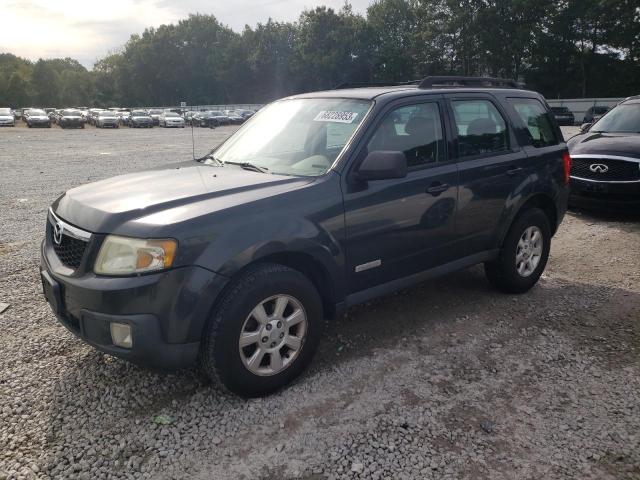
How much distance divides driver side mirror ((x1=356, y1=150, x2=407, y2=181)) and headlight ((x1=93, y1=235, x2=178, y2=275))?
1.34 metres

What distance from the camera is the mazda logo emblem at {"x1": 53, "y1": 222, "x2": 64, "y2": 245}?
3.30 meters

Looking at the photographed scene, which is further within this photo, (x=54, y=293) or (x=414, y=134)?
(x=414, y=134)

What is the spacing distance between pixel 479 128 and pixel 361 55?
76366mm

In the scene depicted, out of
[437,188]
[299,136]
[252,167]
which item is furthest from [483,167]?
[252,167]

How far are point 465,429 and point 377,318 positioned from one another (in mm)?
1602

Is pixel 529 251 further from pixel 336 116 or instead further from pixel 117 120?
pixel 117 120

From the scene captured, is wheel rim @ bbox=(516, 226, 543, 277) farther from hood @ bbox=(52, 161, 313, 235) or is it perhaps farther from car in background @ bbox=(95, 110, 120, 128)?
car in background @ bbox=(95, 110, 120, 128)

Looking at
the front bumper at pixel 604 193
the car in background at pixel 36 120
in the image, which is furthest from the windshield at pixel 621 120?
the car in background at pixel 36 120

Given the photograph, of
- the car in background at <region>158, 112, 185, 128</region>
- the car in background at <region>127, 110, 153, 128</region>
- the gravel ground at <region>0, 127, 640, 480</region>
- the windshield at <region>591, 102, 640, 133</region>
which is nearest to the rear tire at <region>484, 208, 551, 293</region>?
the gravel ground at <region>0, 127, 640, 480</region>

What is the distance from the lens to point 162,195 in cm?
327

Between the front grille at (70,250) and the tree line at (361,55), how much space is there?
55967mm

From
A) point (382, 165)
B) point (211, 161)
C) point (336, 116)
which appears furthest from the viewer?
point (211, 161)

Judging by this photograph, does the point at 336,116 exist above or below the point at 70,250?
above

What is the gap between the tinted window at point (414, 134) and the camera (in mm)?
3836
